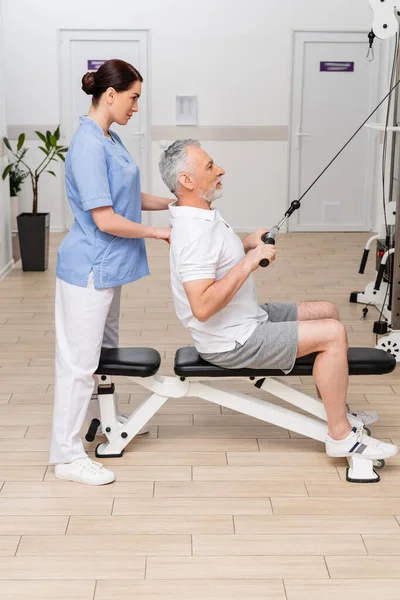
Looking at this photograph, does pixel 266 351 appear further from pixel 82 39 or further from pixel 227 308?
pixel 82 39

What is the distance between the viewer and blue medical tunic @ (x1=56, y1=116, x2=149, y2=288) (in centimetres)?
250

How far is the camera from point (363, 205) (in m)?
7.42

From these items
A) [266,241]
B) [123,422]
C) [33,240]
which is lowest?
[123,422]

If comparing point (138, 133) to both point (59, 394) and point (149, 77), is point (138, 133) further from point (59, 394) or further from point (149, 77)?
point (59, 394)

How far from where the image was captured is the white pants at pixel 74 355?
2.60 meters

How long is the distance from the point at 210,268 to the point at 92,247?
1.27 feet

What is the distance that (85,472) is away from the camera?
2.62m

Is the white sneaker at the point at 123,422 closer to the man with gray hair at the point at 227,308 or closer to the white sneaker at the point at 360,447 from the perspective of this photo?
the man with gray hair at the point at 227,308

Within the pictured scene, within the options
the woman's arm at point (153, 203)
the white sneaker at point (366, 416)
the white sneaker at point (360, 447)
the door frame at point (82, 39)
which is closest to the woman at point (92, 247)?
the woman's arm at point (153, 203)

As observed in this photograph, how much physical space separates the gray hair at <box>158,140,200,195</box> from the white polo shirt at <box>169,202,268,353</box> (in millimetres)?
83

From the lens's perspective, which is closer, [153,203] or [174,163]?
[174,163]

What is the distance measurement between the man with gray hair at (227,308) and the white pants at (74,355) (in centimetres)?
27

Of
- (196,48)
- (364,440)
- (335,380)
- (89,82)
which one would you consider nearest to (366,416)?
(364,440)

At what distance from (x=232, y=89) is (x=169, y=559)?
217 inches
